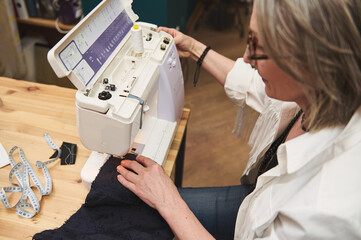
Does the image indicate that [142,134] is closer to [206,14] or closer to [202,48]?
[202,48]

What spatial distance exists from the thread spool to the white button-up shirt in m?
0.53

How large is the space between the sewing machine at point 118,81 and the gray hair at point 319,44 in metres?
0.40

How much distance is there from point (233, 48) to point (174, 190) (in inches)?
108

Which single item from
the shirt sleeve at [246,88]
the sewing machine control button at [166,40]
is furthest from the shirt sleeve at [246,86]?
the sewing machine control button at [166,40]

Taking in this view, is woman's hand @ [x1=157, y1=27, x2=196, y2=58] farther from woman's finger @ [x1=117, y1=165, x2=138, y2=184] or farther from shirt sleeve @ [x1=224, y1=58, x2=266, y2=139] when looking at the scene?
woman's finger @ [x1=117, y1=165, x2=138, y2=184]

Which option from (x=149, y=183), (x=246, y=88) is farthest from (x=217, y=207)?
(x=246, y=88)

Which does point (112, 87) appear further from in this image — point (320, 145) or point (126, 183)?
point (320, 145)

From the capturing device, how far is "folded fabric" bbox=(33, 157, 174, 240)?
2.99 ft

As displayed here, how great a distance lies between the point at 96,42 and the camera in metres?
0.93

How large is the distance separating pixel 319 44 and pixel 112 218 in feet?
2.37

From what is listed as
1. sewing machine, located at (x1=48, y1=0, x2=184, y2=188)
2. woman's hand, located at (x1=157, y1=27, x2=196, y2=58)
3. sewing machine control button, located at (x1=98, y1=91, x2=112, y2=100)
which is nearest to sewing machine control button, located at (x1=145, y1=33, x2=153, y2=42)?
sewing machine, located at (x1=48, y1=0, x2=184, y2=188)

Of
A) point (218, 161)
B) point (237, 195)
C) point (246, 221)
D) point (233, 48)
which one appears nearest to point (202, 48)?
point (237, 195)

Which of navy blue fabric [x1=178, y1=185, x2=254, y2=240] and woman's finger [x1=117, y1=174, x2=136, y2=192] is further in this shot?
navy blue fabric [x1=178, y1=185, x2=254, y2=240]

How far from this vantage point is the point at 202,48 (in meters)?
1.36
